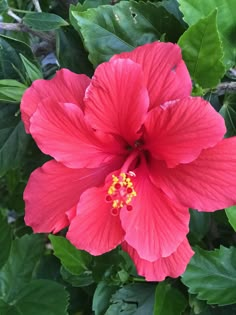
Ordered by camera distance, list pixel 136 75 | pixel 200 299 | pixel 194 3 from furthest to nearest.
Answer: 1. pixel 200 299
2. pixel 194 3
3. pixel 136 75

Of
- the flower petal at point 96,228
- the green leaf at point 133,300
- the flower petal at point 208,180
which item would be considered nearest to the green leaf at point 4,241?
the green leaf at point 133,300

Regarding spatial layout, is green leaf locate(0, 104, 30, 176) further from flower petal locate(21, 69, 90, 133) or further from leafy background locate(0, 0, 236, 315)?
flower petal locate(21, 69, 90, 133)

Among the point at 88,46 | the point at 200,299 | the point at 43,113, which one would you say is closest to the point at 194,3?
the point at 88,46

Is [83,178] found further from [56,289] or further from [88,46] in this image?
[56,289]

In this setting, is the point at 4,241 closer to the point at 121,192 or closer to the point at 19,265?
the point at 19,265

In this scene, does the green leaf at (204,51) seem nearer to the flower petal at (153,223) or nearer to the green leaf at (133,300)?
the flower petal at (153,223)

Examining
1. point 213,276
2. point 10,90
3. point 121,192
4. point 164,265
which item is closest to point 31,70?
point 10,90

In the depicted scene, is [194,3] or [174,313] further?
[174,313]
